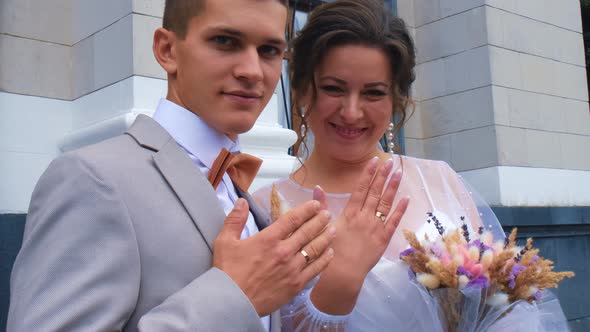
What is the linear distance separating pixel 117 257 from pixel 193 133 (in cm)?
48

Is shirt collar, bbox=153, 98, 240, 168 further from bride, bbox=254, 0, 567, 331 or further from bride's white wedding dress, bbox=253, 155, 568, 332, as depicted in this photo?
bride's white wedding dress, bbox=253, 155, 568, 332

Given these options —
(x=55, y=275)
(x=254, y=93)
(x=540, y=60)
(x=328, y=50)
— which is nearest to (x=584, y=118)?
(x=540, y=60)

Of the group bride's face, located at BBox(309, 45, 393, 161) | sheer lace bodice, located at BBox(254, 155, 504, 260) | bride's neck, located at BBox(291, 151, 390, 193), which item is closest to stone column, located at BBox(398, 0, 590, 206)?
sheer lace bodice, located at BBox(254, 155, 504, 260)

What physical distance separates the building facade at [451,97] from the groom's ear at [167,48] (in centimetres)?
227

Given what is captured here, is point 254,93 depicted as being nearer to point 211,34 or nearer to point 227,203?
point 211,34

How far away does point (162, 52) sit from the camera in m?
1.73

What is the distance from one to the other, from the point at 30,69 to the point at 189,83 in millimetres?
3015

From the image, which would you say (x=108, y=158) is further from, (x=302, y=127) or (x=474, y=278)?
(x=302, y=127)

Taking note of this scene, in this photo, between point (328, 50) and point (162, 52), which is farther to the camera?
point (328, 50)

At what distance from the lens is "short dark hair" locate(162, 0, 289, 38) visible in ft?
5.39

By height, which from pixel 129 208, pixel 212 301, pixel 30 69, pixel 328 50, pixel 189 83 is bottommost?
pixel 212 301

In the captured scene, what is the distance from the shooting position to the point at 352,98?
2518mm

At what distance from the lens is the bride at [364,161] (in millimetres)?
2191

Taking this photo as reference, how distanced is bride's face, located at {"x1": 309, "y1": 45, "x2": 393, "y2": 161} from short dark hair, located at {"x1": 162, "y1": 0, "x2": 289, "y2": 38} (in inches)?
32.3
